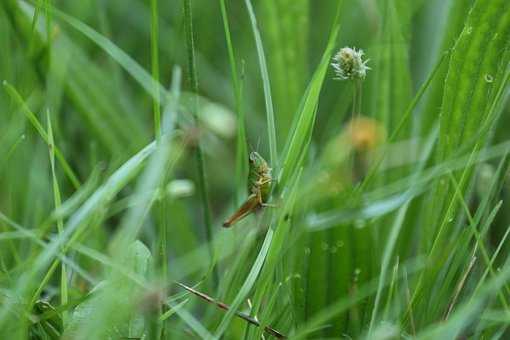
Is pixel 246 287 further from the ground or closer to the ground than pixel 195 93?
closer to the ground

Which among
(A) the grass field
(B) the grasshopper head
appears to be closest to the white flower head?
(A) the grass field

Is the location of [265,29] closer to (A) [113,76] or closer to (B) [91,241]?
(A) [113,76]

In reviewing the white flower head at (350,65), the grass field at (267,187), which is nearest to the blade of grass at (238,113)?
the grass field at (267,187)

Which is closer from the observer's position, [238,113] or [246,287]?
[246,287]

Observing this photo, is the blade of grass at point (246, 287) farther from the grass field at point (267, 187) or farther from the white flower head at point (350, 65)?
the white flower head at point (350, 65)

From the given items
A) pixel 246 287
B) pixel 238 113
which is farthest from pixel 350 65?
pixel 246 287

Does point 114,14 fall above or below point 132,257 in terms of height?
above

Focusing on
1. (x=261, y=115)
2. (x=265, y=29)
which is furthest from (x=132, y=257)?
(x=261, y=115)

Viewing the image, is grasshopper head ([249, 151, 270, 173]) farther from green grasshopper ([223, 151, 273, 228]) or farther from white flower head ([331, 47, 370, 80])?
white flower head ([331, 47, 370, 80])

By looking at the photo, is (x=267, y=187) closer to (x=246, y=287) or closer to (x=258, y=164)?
(x=258, y=164)
